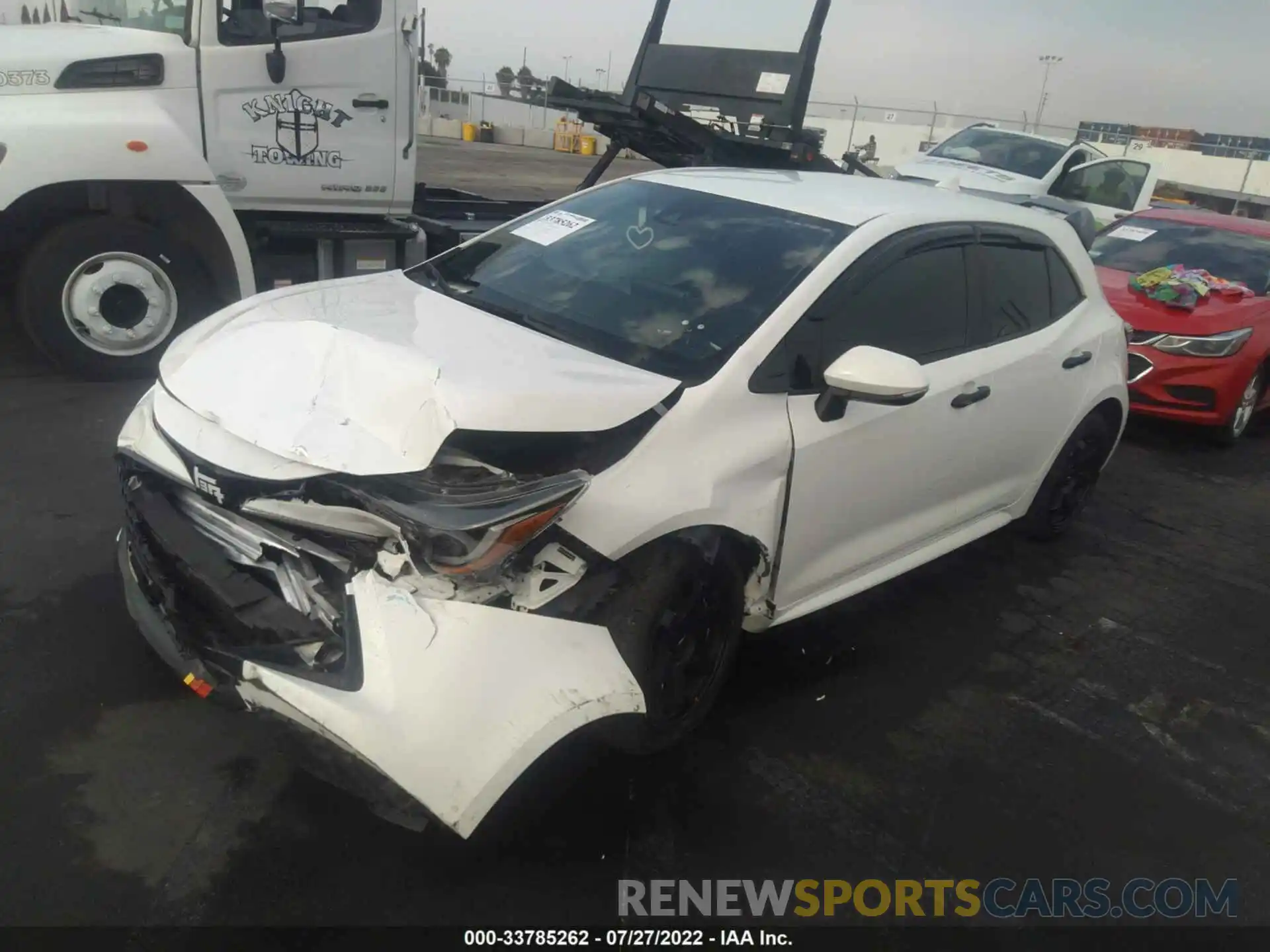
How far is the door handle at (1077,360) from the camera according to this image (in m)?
4.36

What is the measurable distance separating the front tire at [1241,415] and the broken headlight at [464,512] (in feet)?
20.9

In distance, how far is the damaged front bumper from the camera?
2.18 metres

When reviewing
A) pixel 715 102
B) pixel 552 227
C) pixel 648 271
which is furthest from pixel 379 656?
pixel 715 102

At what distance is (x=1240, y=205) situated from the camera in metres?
25.1

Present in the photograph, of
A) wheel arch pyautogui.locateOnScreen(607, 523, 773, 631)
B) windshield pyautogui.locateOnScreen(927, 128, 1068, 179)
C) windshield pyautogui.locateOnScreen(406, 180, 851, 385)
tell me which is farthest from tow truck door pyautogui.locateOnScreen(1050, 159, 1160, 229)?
wheel arch pyautogui.locateOnScreen(607, 523, 773, 631)

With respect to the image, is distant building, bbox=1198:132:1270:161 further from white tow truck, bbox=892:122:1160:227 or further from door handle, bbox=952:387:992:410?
door handle, bbox=952:387:992:410

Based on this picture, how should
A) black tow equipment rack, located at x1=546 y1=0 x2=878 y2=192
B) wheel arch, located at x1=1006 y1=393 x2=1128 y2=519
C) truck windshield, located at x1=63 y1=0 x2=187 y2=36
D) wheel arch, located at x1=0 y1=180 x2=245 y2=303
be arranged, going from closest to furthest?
wheel arch, located at x1=1006 y1=393 x2=1128 y2=519, wheel arch, located at x1=0 y1=180 x2=245 y2=303, truck windshield, located at x1=63 y1=0 x2=187 y2=36, black tow equipment rack, located at x1=546 y1=0 x2=878 y2=192

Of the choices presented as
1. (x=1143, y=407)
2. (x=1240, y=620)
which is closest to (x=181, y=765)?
(x=1240, y=620)

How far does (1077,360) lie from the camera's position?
14.6 ft

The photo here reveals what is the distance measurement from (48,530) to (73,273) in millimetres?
2068

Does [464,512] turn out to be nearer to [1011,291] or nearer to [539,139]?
[1011,291]

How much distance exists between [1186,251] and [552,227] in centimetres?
650

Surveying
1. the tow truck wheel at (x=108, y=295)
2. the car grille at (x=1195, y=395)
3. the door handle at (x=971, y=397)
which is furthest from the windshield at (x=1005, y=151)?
the tow truck wheel at (x=108, y=295)

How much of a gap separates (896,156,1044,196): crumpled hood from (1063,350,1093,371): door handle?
7035 millimetres
